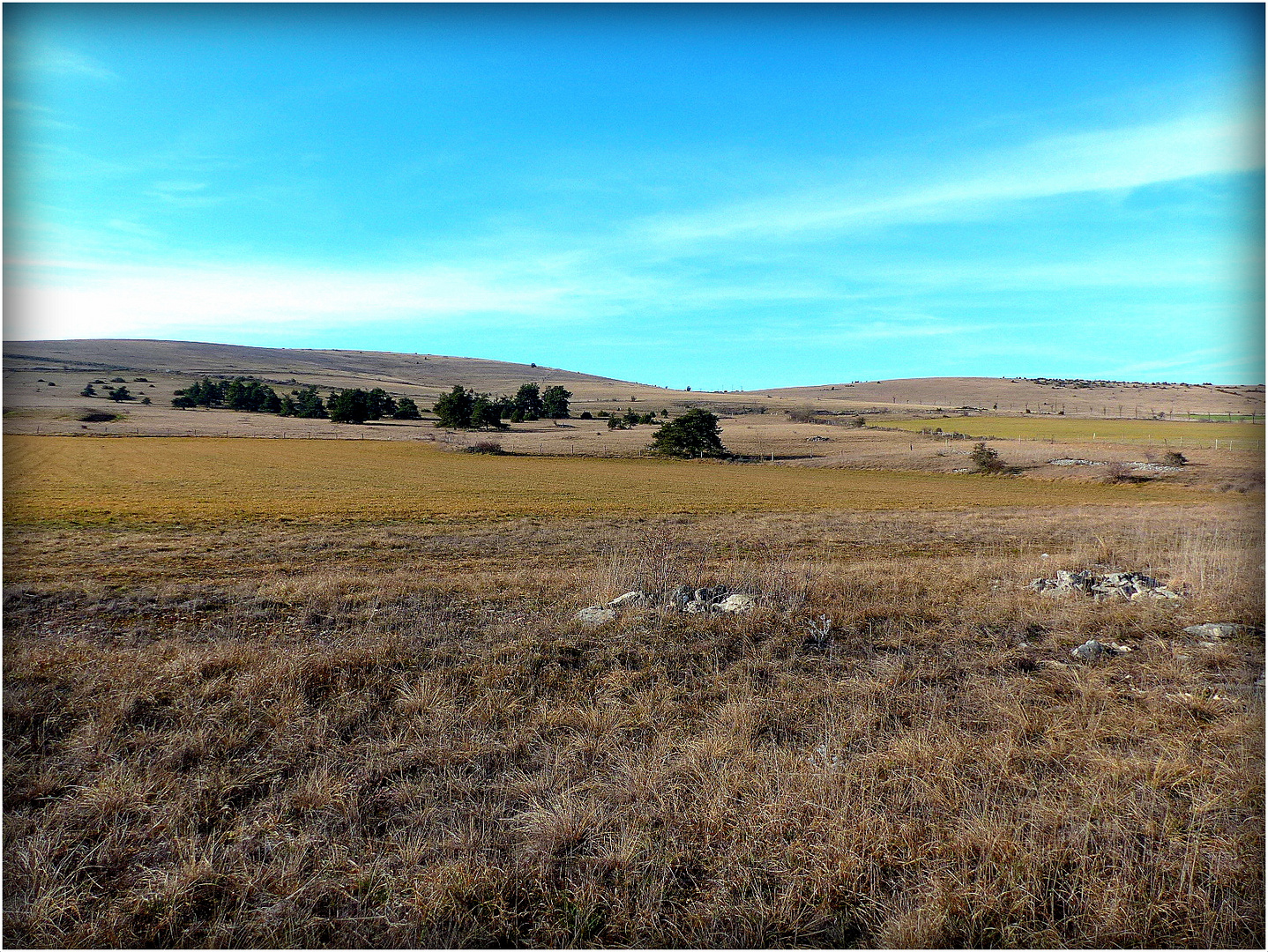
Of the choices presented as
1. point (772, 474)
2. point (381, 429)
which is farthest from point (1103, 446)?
point (381, 429)

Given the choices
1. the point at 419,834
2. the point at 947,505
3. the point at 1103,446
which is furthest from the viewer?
the point at 1103,446

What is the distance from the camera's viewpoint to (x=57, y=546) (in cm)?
1664

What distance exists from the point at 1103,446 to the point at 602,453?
2139 inches

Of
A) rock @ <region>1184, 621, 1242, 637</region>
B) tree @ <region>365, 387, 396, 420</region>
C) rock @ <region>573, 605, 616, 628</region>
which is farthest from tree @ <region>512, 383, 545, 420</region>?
rock @ <region>1184, 621, 1242, 637</region>

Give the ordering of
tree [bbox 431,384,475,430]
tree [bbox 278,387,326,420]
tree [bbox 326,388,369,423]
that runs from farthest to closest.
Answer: tree [bbox 278,387,326,420] < tree [bbox 326,388,369,423] < tree [bbox 431,384,475,430]

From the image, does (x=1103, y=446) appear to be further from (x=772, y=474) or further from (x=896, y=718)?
(x=896, y=718)

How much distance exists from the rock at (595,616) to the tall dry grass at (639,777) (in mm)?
257

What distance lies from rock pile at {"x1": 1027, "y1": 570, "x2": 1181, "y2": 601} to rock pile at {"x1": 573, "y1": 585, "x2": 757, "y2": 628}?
4.83 metres

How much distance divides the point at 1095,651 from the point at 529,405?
132 m

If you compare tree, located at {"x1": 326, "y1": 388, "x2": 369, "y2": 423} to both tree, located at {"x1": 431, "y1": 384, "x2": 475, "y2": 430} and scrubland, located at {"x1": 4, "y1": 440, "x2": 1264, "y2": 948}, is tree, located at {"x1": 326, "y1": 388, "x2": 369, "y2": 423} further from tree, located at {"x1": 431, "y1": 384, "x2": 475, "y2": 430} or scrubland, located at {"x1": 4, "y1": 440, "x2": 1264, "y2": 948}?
scrubland, located at {"x1": 4, "y1": 440, "x2": 1264, "y2": 948}

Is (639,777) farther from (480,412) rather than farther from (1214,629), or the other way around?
(480,412)

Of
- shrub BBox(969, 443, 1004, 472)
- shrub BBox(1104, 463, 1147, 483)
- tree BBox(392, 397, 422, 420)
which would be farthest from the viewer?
tree BBox(392, 397, 422, 420)

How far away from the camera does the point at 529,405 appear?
136 m

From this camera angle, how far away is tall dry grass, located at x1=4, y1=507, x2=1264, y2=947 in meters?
3.40
